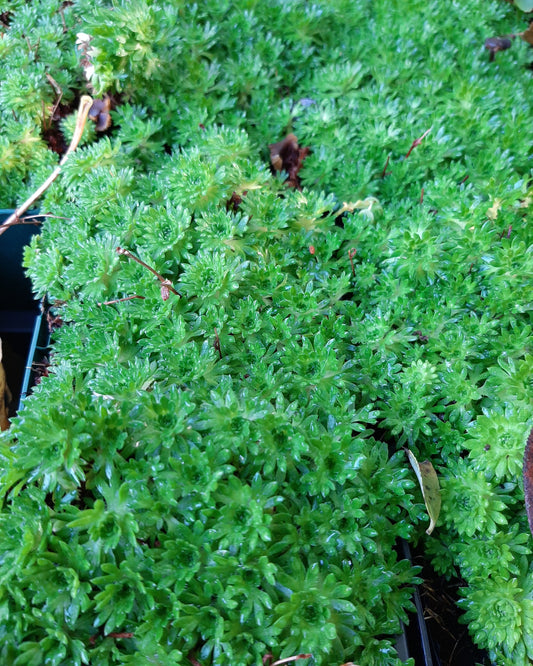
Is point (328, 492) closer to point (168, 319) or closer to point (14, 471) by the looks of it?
point (168, 319)

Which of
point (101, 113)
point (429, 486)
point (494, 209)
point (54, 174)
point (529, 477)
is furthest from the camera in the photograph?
point (101, 113)

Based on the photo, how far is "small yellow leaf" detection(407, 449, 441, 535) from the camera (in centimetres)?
180

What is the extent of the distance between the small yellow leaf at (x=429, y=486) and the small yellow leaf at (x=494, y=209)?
3.36ft

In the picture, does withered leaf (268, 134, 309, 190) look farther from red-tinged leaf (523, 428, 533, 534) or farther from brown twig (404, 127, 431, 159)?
red-tinged leaf (523, 428, 533, 534)

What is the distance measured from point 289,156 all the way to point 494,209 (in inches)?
40.6

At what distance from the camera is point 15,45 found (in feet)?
8.86

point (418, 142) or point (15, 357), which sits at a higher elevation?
point (418, 142)

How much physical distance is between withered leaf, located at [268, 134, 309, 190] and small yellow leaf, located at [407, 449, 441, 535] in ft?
4.81

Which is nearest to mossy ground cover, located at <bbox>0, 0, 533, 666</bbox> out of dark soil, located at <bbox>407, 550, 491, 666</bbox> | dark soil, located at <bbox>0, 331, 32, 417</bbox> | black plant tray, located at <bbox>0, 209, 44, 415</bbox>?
dark soil, located at <bbox>407, 550, 491, 666</bbox>

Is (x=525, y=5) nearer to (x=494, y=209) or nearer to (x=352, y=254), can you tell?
(x=494, y=209)

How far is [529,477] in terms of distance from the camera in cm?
164

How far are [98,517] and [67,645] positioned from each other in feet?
1.07

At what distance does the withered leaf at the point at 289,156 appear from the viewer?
2715mm

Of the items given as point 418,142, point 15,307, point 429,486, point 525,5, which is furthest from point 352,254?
point 525,5
